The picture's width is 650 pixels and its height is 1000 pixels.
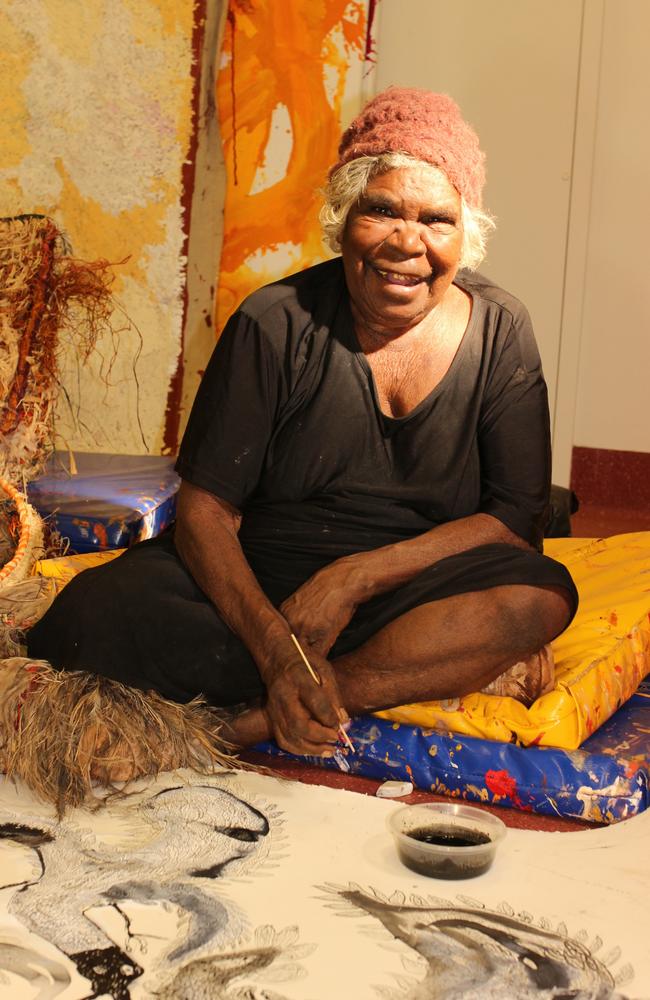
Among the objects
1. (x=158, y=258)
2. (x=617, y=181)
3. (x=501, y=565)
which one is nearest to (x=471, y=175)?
(x=501, y=565)

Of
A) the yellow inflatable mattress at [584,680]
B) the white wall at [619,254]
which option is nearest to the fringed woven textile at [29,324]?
the yellow inflatable mattress at [584,680]

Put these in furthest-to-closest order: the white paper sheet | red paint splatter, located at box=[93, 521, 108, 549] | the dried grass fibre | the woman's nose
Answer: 1. red paint splatter, located at box=[93, 521, 108, 549]
2. the woman's nose
3. the dried grass fibre
4. the white paper sheet

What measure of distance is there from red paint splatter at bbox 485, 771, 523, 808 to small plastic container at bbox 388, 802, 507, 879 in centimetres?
27

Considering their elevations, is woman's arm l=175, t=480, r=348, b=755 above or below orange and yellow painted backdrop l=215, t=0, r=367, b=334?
below

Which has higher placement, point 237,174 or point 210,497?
point 237,174

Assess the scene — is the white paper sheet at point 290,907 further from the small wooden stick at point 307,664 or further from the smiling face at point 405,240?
the smiling face at point 405,240

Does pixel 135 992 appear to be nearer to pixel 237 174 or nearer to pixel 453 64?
pixel 237 174

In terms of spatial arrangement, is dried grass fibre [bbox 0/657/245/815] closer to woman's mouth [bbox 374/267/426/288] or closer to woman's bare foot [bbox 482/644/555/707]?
woman's bare foot [bbox 482/644/555/707]

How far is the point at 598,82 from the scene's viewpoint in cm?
481

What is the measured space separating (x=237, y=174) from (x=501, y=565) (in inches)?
103

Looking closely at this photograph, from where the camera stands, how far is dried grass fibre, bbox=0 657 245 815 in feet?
6.94

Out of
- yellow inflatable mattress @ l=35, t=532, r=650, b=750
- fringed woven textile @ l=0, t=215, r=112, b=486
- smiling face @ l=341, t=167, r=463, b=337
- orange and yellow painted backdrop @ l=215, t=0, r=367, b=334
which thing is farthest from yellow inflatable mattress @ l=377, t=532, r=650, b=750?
orange and yellow painted backdrop @ l=215, t=0, r=367, b=334

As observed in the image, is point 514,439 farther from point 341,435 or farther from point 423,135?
point 423,135

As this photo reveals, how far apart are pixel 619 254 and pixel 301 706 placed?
336cm
